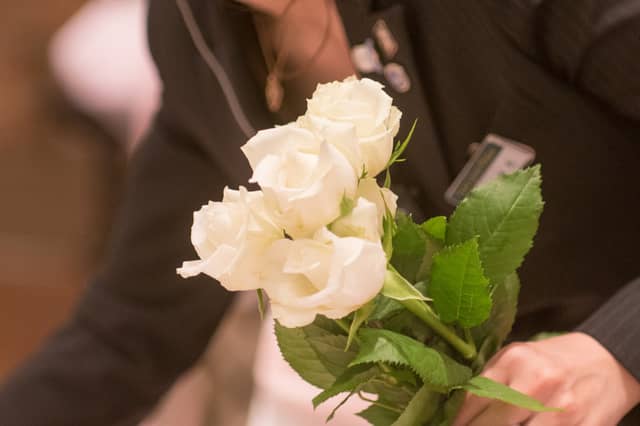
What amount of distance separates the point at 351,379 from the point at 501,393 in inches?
3.2

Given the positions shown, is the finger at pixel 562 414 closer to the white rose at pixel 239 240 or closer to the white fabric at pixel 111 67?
the white rose at pixel 239 240

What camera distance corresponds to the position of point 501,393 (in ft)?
1.65

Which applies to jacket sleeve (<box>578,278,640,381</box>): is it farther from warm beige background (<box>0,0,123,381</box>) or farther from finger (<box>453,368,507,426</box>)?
warm beige background (<box>0,0,123,381</box>)

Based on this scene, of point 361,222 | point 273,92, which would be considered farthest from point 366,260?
point 273,92

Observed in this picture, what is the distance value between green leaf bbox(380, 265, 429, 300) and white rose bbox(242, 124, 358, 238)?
49mm

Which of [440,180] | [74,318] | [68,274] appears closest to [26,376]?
[74,318]

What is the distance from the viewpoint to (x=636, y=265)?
2.66 ft

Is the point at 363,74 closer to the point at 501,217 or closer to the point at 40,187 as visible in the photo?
the point at 501,217

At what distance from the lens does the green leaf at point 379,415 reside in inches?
22.7

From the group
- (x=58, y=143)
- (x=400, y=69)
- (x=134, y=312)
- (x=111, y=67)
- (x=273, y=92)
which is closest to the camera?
Answer: (x=400, y=69)

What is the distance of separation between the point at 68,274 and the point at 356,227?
1.59 m

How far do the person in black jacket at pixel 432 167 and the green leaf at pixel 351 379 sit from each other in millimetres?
74

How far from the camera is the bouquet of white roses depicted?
44 centimetres

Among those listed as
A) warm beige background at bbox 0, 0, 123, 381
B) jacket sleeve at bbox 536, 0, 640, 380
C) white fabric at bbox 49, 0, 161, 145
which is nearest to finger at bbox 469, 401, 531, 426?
jacket sleeve at bbox 536, 0, 640, 380
